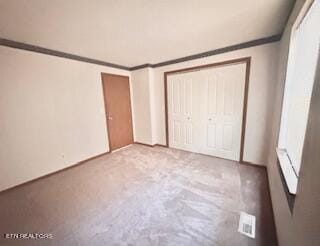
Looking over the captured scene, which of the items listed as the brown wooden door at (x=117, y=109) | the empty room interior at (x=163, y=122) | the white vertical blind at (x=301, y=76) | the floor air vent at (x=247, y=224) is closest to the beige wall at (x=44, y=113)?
the empty room interior at (x=163, y=122)

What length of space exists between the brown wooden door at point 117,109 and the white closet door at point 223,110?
2006mm

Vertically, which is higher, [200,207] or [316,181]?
[316,181]

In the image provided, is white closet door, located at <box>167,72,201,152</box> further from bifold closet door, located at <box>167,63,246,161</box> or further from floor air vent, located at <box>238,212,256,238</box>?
floor air vent, located at <box>238,212,256,238</box>

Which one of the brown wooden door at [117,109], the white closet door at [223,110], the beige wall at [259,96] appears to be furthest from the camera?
the brown wooden door at [117,109]

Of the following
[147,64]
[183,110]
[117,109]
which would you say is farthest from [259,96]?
[117,109]

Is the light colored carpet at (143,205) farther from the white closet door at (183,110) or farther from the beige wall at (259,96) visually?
the white closet door at (183,110)

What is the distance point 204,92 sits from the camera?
3.12m

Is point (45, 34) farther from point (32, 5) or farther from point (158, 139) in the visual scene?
point (158, 139)

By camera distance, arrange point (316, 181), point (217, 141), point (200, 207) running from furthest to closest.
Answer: point (217, 141) → point (200, 207) → point (316, 181)

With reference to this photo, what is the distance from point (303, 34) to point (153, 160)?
110 inches

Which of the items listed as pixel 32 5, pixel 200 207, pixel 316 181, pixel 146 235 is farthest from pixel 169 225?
pixel 32 5

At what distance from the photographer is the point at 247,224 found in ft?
5.02

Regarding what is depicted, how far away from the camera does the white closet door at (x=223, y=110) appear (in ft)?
9.02

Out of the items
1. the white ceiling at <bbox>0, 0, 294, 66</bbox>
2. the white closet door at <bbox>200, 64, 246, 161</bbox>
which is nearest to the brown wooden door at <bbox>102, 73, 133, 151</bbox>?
the white ceiling at <bbox>0, 0, 294, 66</bbox>
